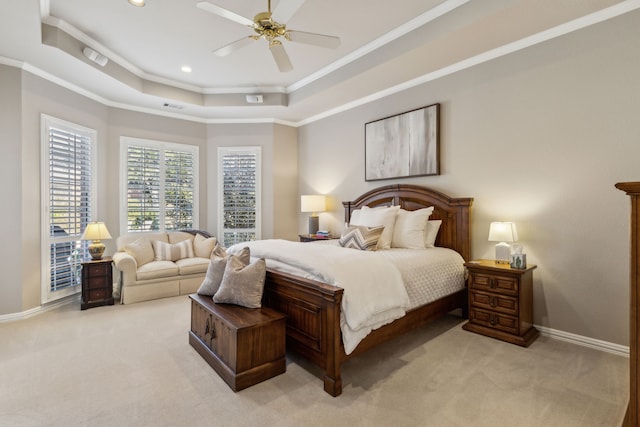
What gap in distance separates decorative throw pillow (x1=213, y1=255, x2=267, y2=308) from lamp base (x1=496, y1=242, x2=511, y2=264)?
2.45 m

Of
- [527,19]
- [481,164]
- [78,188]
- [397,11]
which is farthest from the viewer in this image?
[78,188]

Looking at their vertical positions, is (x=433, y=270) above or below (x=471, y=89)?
below

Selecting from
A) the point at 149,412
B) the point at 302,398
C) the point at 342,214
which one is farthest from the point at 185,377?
the point at 342,214

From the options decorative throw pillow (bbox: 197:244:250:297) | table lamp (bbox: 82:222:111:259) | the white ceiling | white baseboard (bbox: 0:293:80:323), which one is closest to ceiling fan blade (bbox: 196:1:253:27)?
the white ceiling

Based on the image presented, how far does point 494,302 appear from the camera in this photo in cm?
315

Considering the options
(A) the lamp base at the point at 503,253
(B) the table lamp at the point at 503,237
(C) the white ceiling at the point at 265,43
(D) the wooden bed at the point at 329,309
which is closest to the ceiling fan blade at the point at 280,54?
(C) the white ceiling at the point at 265,43

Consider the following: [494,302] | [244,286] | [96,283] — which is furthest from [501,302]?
[96,283]

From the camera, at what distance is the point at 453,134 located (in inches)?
157

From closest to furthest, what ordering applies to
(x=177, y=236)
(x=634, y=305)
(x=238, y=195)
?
(x=634, y=305) < (x=177, y=236) < (x=238, y=195)

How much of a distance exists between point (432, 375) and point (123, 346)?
2.81m

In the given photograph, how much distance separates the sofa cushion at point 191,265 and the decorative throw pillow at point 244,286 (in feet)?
7.63

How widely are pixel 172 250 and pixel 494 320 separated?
14.9ft

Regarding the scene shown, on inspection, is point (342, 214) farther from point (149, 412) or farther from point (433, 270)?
point (149, 412)

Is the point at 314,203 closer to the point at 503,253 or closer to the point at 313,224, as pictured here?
the point at 313,224
